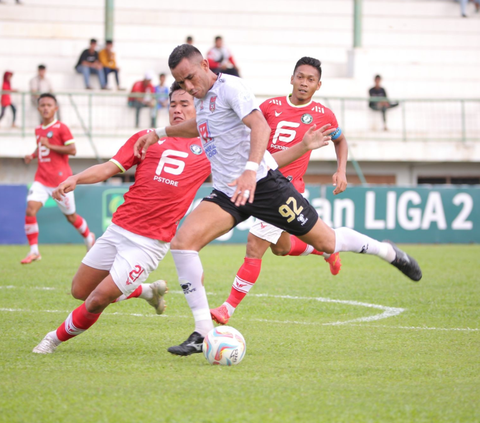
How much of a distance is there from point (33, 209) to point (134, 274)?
7150 mm

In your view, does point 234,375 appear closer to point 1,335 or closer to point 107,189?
point 1,335

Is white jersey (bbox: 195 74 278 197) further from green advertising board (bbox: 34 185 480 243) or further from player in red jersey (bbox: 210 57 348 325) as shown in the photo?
green advertising board (bbox: 34 185 480 243)

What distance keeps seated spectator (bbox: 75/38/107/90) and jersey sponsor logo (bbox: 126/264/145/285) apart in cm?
1707

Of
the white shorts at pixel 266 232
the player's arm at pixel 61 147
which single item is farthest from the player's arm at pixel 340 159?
the player's arm at pixel 61 147

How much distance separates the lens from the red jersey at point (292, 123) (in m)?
7.30

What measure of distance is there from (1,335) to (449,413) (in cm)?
369

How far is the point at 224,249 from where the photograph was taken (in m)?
15.7

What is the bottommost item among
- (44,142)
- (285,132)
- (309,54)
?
(44,142)

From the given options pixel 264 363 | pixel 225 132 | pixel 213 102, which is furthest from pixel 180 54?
pixel 264 363

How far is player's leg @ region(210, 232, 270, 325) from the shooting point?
6223mm

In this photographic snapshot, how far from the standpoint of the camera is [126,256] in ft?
17.6

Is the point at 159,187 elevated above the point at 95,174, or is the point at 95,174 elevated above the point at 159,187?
the point at 95,174

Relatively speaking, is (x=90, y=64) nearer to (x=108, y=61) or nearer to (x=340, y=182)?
(x=108, y=61)

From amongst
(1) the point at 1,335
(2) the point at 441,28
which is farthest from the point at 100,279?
(2) the point at 441,28
